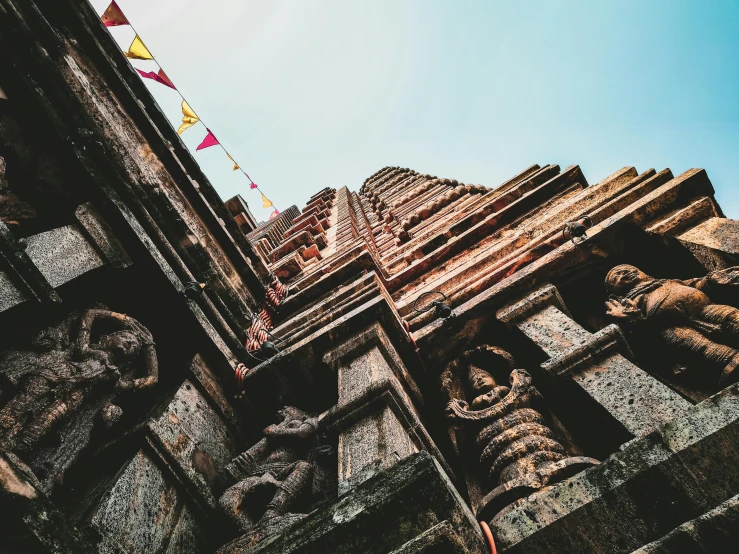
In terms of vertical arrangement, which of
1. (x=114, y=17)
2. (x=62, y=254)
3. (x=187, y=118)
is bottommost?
(x=62, y=254)

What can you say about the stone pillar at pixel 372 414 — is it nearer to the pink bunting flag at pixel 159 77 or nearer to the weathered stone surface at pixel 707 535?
the weathered stone surface at pixel 707 535

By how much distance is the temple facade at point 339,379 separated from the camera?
4.96 feet

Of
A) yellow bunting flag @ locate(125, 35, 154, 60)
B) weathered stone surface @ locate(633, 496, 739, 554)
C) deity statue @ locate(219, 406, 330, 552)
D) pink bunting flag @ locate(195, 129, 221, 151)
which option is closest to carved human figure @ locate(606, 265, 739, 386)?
weathered stone surface @ locate(633, 496, 739, 554)

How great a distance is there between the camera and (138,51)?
7277mm

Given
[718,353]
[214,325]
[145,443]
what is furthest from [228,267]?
[718,353]

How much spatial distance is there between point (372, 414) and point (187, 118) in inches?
354

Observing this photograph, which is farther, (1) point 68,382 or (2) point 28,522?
(1) point 68,382

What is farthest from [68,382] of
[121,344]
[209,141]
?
[209,141]

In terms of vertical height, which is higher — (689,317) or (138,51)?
(138,51)

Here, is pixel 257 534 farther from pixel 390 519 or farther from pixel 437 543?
pixel 437 543

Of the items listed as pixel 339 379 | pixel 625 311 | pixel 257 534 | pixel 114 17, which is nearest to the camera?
pixel 257 534

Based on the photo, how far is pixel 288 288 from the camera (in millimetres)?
6547

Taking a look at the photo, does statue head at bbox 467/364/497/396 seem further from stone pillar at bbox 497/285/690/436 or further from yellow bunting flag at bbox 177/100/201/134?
yellow bunting flag at bbox 177/100/201/134

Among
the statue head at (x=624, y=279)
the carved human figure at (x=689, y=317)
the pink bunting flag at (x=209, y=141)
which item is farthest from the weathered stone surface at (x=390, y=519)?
the pink bunting flag at (x=209, y=141)
